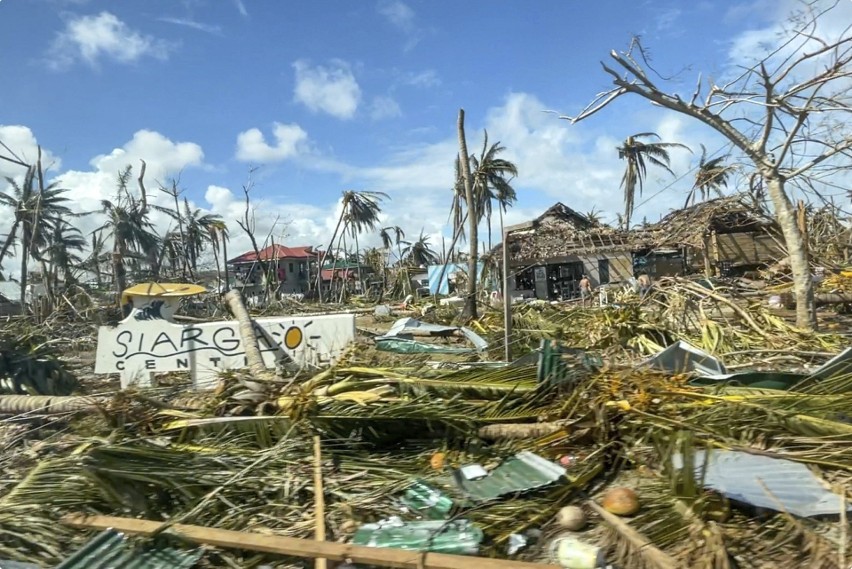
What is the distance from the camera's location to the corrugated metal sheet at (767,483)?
2.99 meters

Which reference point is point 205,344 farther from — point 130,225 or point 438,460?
point 130,225

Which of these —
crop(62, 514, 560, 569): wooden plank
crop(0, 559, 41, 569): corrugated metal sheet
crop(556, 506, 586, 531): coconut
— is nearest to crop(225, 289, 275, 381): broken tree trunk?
crop(62, 514, 560, 569): wooden plank

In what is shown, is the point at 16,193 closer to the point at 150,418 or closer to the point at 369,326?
the point at 369,326

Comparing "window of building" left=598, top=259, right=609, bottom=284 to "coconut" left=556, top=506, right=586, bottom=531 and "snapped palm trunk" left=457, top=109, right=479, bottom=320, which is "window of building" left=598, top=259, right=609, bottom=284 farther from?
"coconut" left=556, top=506, right=586, bottom=531

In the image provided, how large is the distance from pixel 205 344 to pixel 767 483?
587 cm

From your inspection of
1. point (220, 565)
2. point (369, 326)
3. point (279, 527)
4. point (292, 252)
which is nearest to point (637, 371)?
point (279, 527)

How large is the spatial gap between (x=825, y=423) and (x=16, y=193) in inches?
1318

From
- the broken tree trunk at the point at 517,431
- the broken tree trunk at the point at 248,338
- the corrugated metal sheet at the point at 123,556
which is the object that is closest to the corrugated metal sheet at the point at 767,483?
the broken tree trunk at the point at 517,431

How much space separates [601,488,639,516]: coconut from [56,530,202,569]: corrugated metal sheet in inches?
91.6

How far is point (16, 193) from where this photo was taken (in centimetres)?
2764

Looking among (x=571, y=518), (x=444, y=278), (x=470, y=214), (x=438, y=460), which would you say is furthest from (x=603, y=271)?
(x=571, y=518)

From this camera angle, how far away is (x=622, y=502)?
3.24 m

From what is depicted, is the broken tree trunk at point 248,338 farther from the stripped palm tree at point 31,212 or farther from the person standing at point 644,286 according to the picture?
the stripped palm tree at point 31,212

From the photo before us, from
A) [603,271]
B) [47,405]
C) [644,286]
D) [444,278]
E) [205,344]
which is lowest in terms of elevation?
[47,405]
